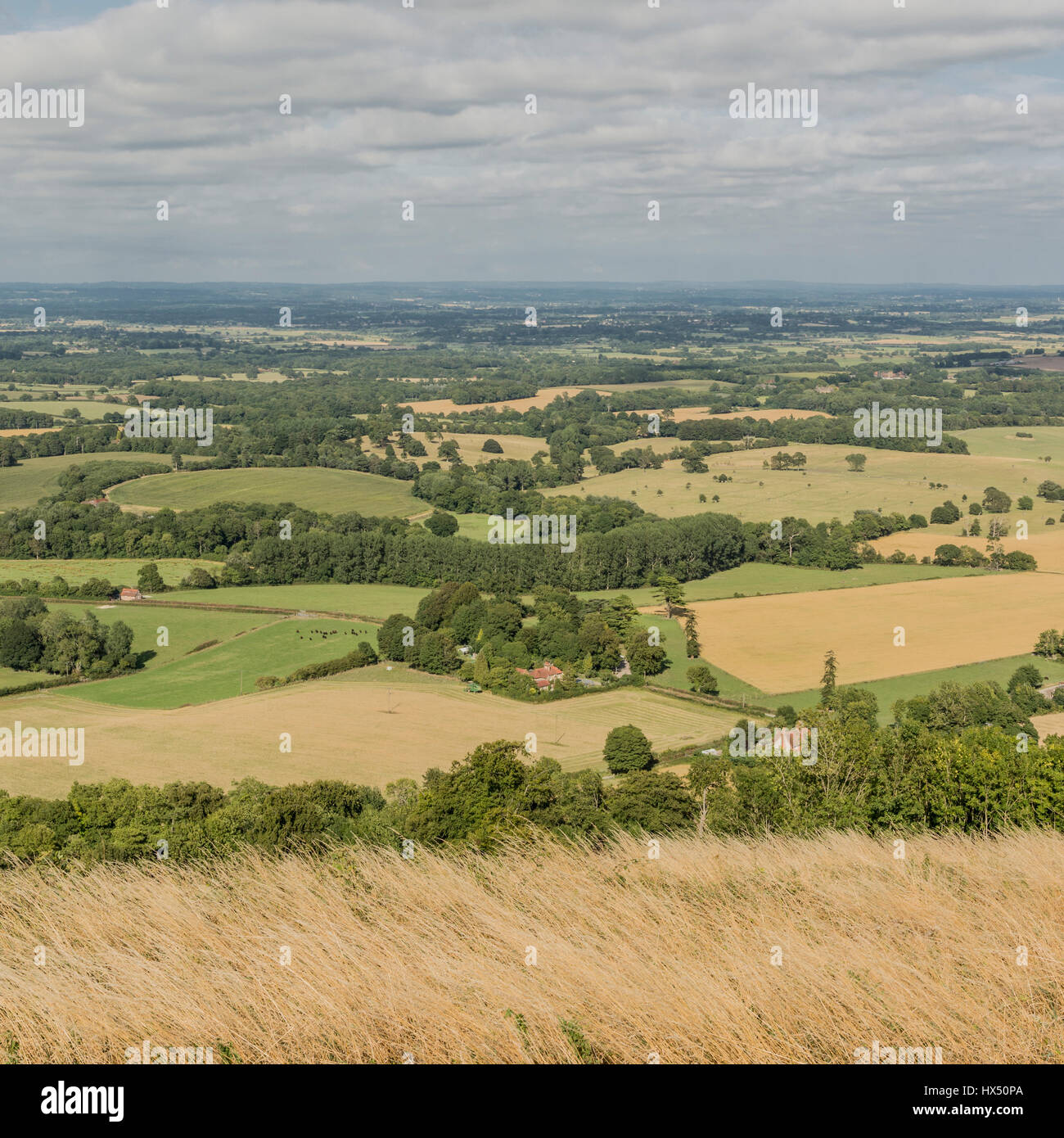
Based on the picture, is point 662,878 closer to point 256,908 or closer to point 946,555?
point 256,908

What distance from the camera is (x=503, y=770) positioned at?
82.0 feet

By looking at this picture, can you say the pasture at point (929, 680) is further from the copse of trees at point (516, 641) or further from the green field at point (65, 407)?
the green field at point (65, 407)

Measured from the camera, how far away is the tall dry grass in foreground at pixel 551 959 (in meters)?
5.99

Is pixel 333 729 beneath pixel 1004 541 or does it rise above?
beneath

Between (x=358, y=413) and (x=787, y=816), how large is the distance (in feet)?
431

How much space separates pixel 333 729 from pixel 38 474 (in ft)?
250

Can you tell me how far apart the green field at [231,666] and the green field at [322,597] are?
3.32 meters

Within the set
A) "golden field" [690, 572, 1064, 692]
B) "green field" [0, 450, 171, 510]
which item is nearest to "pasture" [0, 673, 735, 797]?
"golden field" [690, 572, 1064, 692]

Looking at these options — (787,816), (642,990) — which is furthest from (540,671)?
(642,990)

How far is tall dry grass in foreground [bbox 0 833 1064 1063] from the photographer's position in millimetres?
5988

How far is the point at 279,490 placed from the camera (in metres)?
98.4

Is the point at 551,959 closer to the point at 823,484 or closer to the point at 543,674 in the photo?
the point at 543,674

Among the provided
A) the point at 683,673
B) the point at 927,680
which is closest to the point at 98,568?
the point at 683,673

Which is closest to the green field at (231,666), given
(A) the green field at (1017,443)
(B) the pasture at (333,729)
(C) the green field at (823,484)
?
(B) the pasture at (333,729)
